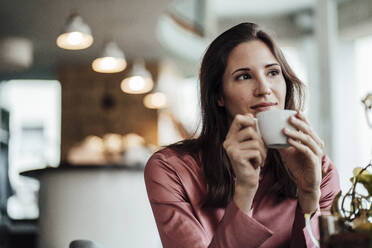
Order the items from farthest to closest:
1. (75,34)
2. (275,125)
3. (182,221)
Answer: (75,34) → (182,221) → (275,125)

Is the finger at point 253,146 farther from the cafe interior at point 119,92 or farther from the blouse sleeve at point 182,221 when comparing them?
the cafe interior at point 119,92

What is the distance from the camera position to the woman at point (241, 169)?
1.07 meters

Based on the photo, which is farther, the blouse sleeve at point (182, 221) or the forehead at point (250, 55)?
the forehead at point (250, 55)

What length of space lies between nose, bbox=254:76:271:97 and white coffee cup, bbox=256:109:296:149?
0.26 m

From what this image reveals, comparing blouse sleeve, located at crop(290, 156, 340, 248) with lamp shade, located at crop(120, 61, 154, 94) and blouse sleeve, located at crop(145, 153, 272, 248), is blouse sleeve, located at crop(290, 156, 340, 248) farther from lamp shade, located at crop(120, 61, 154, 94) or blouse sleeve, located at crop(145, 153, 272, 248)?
lamp shade, located at crop(120, 61, 154, 94)

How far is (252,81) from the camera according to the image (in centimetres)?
131

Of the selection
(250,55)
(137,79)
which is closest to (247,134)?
(250,55)

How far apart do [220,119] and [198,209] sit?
32cm

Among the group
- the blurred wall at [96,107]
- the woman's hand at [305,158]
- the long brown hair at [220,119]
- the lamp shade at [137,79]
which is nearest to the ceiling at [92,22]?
the blurred wall at [96,107]

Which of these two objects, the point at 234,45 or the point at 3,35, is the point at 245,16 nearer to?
the point at 3,35

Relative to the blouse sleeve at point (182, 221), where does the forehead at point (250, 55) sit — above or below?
above

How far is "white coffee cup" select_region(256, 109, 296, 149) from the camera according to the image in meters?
1.01

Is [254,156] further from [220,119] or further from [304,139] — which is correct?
[220,119]

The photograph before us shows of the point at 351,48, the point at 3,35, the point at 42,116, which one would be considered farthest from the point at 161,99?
the point at 42,116
